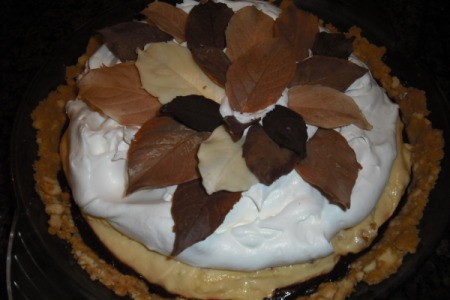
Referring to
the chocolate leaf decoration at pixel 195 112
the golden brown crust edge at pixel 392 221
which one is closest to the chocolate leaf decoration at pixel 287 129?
the chocolate leaf decoration at pixel 195 112

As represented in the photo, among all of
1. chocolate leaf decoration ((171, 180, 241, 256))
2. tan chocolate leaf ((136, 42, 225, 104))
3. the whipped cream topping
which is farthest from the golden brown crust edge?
tan chocolate leaf ((136, 42, 225, 104))

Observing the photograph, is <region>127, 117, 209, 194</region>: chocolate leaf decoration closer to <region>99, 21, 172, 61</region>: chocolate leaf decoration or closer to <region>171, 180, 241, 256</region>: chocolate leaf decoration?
<region>171, 180, 241, 256</region>: chocolate leaf decoration

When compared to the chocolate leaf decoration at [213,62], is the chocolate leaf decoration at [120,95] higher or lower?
lower

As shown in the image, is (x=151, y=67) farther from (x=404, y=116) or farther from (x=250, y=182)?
(x=404, y=116)

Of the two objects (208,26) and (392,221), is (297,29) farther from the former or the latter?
(392,221)

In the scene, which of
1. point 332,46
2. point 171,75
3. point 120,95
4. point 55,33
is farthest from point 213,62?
point 55,33

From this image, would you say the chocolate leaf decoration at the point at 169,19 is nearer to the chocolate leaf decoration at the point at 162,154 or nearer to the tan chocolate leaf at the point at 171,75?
the tan chocolate leaf at the point at 171,75
